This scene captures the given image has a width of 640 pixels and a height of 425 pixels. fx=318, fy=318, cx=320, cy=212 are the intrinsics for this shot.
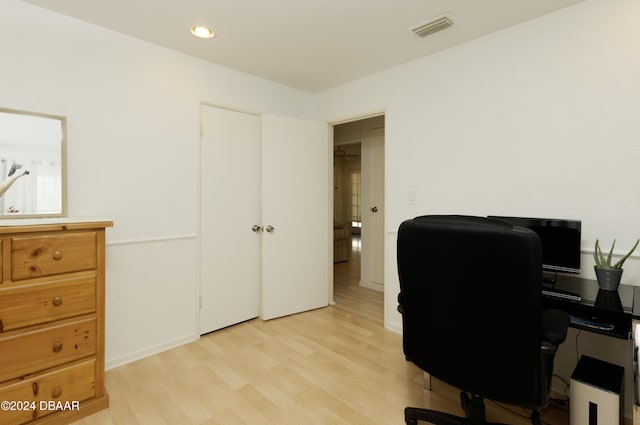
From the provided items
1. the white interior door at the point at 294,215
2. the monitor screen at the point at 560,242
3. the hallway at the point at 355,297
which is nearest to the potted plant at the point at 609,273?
the monitor screen at the point at 560,242

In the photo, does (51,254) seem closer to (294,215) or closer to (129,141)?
(129,141)

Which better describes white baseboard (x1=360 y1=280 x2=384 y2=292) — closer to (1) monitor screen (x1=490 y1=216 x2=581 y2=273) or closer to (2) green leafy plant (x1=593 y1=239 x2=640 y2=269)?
(1) monitor screen (x1=490 y1=216 x2=581 y2=273)

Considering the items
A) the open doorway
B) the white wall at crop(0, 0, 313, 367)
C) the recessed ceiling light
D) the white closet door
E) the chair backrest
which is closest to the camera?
the chair backrest

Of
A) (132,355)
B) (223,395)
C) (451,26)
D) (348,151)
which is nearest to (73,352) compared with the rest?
(132,355)

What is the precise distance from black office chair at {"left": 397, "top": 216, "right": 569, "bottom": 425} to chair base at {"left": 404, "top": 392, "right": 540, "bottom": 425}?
285mm

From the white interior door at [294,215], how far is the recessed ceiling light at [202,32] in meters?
0.98

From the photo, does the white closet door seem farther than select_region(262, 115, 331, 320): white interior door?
No

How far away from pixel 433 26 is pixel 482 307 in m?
2.07

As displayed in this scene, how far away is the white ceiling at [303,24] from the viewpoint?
210cm

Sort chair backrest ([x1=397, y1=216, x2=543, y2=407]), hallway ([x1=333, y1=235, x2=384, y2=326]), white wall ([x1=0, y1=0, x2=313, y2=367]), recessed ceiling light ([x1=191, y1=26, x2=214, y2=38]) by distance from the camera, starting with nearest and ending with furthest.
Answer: chair backrest ([x1=397, y1=216, x2=543, y2=407]), white wall ([x1=0, y1=0, x2=313, y2=367]), recessed ceiling light ([x1=191, y1=26, x2=214, y2=38]), hallway ([x1=333, y1=235, x2=384, y2=326])

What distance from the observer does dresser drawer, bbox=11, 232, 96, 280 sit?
66.6 inches

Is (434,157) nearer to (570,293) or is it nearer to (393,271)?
(393,271)

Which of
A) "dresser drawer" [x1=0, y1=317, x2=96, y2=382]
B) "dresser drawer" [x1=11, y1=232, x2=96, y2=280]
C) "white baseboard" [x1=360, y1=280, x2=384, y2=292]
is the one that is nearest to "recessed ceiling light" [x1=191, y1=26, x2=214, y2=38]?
"dresser drawer" [x1=11, y1=232, x2=96, y2=280]

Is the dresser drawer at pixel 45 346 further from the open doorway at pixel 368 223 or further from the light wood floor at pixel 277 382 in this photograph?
the open doorway at pixel 368 223
